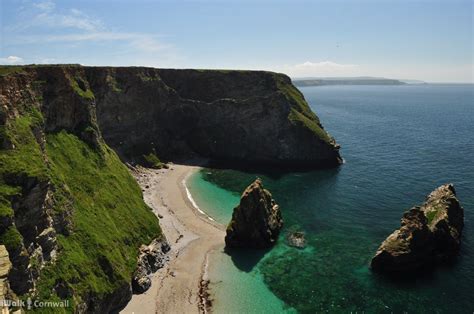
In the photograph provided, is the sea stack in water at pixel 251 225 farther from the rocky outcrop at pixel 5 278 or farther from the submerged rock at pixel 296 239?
the rocky outcrop at pixel 5 278

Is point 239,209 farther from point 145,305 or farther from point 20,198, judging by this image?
point 20,198

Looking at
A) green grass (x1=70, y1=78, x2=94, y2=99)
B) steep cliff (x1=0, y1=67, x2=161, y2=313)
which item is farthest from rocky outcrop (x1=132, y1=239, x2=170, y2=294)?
green grass (x1=70, y1=78, x2=94, y2=99)

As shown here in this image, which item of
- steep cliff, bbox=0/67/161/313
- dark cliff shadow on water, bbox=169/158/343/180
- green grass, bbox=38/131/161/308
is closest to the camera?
steep cliff, bbox=0/67/161/313

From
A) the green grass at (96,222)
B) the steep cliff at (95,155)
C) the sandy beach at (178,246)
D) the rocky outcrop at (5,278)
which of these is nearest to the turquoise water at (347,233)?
the sandy beach at (178,246)

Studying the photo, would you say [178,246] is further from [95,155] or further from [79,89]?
[79,89]

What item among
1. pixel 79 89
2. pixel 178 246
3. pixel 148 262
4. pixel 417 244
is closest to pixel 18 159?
pixel 148 262

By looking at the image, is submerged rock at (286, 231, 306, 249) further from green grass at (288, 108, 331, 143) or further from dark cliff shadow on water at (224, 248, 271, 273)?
green grass at (288, 108, 331, 143)
